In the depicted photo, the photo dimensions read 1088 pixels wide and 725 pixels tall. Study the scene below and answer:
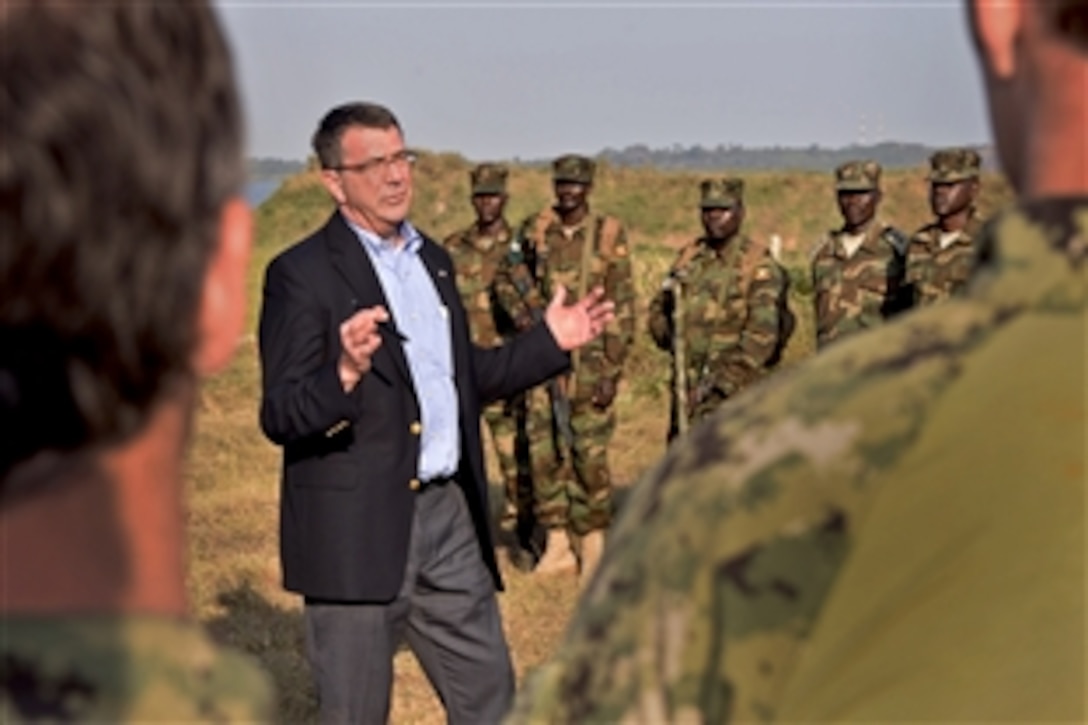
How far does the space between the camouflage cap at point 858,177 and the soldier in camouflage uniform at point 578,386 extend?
46.7 inches

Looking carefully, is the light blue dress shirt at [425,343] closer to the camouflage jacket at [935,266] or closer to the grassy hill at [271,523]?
the grassy hill at [271,523]

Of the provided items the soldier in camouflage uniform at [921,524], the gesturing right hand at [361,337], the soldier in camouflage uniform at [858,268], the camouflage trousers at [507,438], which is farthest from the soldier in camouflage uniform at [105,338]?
the camouflage trousers at [507,438]

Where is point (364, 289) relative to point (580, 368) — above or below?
above

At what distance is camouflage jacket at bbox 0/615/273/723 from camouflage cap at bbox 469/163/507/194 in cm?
954

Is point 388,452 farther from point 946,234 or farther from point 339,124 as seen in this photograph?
point 946,234

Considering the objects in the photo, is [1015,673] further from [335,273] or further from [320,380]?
[335,273]

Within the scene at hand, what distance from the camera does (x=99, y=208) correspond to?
108 cm

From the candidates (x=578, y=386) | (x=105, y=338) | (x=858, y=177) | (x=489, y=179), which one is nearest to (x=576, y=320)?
(x=105, y=338)

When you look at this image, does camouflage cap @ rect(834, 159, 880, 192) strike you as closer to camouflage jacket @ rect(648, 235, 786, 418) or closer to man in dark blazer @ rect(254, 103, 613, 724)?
camouflage jacket @ rect(648, 235, 786, 418)

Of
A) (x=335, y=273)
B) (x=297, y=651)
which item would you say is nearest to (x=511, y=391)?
(x=335, y=273)

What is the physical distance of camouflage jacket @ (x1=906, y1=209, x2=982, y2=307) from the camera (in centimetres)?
881

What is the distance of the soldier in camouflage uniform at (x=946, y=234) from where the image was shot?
884 cm

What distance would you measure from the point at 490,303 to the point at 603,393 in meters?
1.11

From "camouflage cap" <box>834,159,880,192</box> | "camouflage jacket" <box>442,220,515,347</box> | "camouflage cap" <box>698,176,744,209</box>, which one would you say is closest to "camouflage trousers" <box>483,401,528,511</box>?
"camouflage jacket" <box>442,220,515,347</box>
